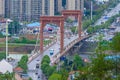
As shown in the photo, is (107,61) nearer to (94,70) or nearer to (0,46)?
(94,70)

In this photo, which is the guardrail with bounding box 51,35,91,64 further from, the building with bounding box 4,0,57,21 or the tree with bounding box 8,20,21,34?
the building with bounding box 4,0,57,21

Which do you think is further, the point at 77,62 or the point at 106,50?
the point at 77,62

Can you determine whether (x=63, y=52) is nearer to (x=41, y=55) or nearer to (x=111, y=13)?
(x=41, y=55)

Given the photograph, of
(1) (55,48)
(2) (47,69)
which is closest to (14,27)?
(1) (55,48)

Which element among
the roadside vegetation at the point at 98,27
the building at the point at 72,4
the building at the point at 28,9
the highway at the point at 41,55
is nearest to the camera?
the highway at the point at 41,55

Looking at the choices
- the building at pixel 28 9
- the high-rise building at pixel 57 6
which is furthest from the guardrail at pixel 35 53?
the high-rise building at pixel 57 6

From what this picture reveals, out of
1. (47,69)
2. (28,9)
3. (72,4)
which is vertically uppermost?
(72,4)

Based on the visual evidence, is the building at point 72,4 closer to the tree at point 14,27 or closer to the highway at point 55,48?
the highway at point 55,48

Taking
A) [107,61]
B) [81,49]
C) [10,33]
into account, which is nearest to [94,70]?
[107,61]

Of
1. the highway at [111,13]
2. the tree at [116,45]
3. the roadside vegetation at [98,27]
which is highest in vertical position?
the tree at [116,45]

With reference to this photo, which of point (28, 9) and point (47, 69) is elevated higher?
point (28, 9)

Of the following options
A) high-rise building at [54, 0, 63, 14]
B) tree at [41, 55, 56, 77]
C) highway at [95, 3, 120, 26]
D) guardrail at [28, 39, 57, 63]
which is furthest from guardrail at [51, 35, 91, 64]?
high-rise building at [54, 0, 63, 14]
